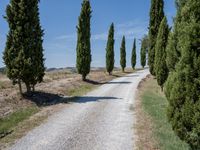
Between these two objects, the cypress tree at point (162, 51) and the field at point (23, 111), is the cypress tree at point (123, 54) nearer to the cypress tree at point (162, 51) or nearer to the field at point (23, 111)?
the field at point (23, 111)

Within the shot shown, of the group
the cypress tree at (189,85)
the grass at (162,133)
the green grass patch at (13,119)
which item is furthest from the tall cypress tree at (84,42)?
the cypress tree at (189,85)

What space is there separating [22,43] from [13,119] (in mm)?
7621

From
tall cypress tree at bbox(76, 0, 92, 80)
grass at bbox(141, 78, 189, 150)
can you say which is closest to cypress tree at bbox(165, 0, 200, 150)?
grass at bbox(141, 78, 189, 150)

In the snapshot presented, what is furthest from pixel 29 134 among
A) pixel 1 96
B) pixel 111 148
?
pixel 1 96

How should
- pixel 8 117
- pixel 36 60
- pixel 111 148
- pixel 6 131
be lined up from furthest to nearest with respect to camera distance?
pixel 36 60
pixel 8 117
pixel 6 131
pixel 111 148

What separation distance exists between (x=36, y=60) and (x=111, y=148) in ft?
44.7

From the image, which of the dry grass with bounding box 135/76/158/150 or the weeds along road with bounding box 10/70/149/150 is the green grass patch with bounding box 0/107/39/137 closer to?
the weeds along road with bounding box 10/70/149/150

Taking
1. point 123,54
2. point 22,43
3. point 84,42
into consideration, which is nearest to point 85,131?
point 22,43

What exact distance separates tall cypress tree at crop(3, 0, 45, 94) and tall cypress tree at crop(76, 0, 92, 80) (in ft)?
54.2

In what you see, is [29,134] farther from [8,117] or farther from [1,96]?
[1,96]

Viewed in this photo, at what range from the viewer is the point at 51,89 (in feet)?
88.9

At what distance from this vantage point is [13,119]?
15695 millimetres

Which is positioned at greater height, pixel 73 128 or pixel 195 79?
pixel 195 79

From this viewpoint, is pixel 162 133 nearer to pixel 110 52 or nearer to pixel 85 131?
pixel 85 131
